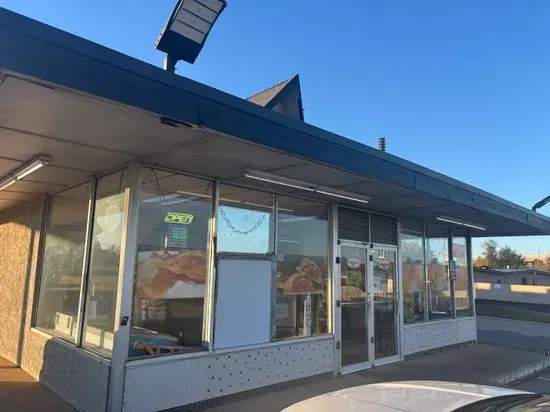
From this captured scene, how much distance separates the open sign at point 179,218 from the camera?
5.70 m

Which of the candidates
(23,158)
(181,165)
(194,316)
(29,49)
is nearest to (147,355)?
(194,316)

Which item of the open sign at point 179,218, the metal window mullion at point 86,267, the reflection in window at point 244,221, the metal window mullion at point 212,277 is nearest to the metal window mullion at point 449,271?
the reflection in window at point 244,221

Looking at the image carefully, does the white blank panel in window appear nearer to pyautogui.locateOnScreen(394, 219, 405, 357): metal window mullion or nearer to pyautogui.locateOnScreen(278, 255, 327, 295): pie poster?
pyautogui.locateOnScreen(278, 255, 327, 295): pie poster

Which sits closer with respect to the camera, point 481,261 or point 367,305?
point 367,305

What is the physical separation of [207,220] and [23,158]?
2281mm

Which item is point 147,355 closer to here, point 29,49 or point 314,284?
point 314,284

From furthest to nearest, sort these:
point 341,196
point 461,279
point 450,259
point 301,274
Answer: point 461,279, point 450,259, point 301,274, point 341,196

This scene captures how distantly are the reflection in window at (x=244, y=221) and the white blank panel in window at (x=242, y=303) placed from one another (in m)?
0.22

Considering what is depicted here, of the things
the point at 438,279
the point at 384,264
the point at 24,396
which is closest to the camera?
the point at 24,396

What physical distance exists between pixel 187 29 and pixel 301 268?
163 inches

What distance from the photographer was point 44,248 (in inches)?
295

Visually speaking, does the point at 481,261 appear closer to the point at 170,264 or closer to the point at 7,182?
the point at 170,264

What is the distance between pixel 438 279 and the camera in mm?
10664

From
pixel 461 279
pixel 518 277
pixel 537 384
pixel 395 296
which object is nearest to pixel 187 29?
pixel 395 296
